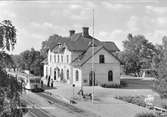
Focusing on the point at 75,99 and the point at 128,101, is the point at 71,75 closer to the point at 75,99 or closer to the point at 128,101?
the point at 75,99

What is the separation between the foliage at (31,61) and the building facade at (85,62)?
15973 millimetres

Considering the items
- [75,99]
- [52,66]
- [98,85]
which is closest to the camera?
[75,99]

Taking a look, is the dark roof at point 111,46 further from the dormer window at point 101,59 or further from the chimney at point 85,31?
the dormer window at point 101,59

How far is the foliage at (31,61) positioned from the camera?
76875 millimetres

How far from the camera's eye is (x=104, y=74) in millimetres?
52406

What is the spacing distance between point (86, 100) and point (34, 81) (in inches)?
537

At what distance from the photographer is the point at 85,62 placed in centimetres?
5075

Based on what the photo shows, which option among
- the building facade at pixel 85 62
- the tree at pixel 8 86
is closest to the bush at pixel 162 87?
the tree at pixel 8 86

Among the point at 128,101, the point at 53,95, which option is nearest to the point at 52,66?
the point at 53,95

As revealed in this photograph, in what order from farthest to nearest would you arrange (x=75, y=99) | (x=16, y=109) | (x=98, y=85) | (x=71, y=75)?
1. (x=71, y=75)
2. (x=98, y=85)
3. (x=75, y=99)
4. (x=16, y=109)

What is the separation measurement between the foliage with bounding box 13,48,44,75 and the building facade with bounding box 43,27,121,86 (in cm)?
1597

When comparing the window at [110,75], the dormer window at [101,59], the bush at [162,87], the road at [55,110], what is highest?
the dormer window at [101,59]

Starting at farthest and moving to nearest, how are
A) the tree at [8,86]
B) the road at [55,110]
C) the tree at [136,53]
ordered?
the tree at [136,53]
the road at [55,110]
the tree at [8,86]

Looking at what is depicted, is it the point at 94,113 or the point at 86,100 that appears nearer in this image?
the point at 94,113
